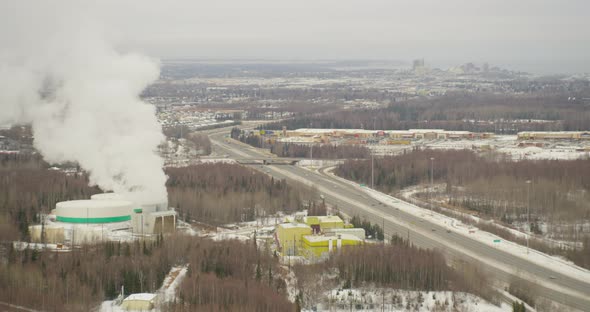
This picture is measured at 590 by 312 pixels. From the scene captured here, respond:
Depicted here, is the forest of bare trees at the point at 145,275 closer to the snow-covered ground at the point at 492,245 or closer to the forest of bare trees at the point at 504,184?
the snow-covered ground at the point at 492,245

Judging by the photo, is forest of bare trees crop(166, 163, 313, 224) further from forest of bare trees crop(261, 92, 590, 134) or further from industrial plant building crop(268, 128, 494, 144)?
forest of bare trees crop(261, 92, 590, 134)

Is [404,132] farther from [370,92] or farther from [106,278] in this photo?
[370,92]

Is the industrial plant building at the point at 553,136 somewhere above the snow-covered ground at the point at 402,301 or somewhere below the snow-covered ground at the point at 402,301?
above

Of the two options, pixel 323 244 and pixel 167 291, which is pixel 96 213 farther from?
pixel 323 244

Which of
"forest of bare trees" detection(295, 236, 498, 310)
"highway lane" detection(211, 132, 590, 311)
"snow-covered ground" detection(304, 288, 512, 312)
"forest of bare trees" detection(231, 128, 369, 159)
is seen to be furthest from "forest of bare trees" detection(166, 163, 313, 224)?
"forest of bare trees" detection(231, 128, 369, 159)

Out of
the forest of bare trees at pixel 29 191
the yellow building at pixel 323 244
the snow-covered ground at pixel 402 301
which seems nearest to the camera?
the snow-covered ground at pixel 402 301

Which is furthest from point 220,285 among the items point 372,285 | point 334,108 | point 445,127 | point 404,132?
point 334,108

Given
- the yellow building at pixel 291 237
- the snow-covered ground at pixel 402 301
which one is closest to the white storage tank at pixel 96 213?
the yellow building at pixel 291 237

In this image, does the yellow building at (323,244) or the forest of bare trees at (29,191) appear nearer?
the yellow building at (323,244)
